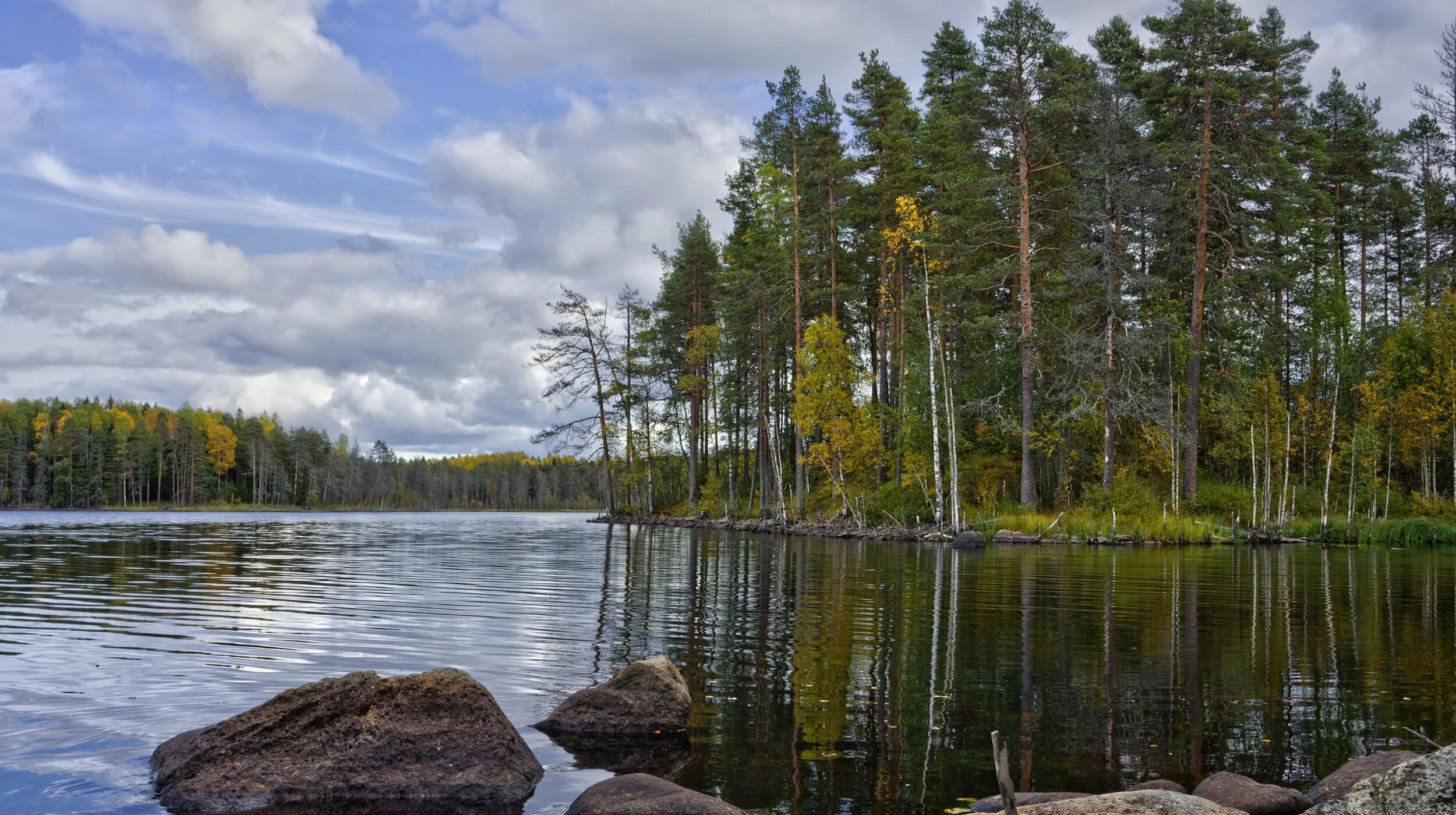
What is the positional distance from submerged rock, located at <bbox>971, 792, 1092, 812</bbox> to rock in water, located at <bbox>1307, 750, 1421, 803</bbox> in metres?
1.71

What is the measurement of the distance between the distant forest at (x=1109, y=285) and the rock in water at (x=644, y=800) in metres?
32.5

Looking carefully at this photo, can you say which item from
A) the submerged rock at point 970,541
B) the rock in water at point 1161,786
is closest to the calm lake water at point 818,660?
the rock in water at point 1161,786

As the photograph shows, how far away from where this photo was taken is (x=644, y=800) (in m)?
6.07

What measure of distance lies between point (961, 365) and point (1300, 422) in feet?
50.0

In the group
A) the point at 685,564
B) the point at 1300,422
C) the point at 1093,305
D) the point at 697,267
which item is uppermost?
the point at 697,267

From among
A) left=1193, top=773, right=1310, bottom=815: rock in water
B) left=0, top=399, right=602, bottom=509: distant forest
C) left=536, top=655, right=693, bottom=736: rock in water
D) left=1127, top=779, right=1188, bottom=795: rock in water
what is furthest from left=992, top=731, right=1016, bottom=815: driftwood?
left=0, top=399, right=602, bottom=509: distant forest

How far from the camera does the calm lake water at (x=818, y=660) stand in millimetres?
7387

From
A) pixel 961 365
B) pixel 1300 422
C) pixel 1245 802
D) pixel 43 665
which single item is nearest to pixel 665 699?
pixel 1245 802

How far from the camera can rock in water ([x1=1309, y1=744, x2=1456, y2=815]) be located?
434 centimetres

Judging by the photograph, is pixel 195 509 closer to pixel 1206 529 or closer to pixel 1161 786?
pixel 1206 529

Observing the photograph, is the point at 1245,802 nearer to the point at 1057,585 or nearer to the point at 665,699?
the point at 665,699

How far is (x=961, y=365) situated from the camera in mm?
46562

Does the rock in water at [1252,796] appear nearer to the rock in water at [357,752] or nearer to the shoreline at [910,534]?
the rock in water at [357,752]

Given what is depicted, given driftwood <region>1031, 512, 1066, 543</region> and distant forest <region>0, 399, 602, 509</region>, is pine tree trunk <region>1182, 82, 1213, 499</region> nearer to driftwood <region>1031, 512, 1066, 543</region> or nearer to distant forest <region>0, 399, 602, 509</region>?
driftwood <region>1031, 512, 1066, 543</region>
